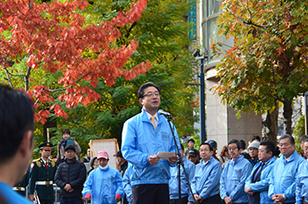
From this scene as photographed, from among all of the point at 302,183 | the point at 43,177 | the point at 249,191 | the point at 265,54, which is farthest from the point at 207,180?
the point at 43,177

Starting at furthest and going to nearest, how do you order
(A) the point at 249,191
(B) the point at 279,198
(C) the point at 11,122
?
(A) the point at 249,191 → (B) the point at 279,198 → (C) the point at 11,122

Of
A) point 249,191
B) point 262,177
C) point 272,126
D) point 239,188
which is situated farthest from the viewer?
point 272,126

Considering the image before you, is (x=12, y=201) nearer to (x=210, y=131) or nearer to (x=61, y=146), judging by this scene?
(x=61, y=146)

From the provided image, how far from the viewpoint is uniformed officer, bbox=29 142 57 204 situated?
13562 millimetres

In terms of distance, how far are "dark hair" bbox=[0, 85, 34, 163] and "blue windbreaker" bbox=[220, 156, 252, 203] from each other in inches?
Answer: 364

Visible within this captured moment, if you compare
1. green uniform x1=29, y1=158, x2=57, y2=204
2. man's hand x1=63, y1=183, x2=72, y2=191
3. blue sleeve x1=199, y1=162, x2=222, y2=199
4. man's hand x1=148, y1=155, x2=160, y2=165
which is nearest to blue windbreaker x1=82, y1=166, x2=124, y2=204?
man's hand x1=63, y1=183, x2=72, y2=191

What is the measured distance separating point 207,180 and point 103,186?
2.57 metres

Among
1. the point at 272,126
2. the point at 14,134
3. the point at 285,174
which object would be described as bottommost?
the point at 285,174

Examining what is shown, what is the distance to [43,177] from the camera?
13797mm

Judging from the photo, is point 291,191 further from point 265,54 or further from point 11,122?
point 11,122

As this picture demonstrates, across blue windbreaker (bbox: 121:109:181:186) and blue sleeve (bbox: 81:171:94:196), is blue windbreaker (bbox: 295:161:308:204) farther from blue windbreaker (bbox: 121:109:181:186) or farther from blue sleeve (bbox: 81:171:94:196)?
blue sleeve (bbox: 81:171:94:196)

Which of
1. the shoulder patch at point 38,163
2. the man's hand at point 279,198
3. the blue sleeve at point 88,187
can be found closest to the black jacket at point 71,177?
the shoulder patch at point 38,163

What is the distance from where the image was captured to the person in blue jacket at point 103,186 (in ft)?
38.3

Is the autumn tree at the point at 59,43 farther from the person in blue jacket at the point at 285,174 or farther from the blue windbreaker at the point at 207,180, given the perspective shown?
the person in blue jacket at the point at 285,174
